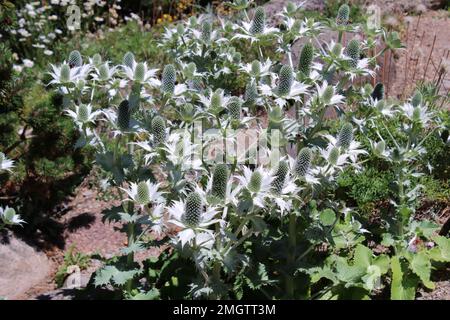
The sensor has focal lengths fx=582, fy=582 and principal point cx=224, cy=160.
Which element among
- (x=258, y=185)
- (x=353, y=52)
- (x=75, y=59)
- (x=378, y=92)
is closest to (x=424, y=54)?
(x=378, y=92)

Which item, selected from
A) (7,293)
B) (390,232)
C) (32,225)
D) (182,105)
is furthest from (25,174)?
(390,232)

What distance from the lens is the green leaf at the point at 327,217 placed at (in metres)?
3.19

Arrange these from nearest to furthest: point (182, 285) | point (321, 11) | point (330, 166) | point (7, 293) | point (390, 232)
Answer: point (330, 166) < point (182, 285) < point (390, 232) < point (7, 293) < point (321, 11)

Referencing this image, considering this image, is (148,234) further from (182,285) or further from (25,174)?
(182,285)

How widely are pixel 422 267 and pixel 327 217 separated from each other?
0.56m

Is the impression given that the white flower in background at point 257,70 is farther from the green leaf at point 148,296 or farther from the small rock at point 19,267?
the small rock at point 19,267

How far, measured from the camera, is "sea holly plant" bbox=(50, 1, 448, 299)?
248 cm

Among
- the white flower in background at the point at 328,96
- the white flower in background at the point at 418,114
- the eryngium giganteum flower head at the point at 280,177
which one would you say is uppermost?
the white flower in background at the point at 418,114

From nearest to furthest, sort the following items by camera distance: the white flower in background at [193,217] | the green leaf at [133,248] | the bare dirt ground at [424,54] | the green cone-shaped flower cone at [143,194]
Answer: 1. the white flower in background at [193,217]
2. the green cone-shaped flower cone at [143,194]
3. the green leaf at [133,248]
4. the bare dirt ground at [424,54]

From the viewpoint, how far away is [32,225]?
405 cm

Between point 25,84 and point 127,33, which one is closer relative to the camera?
point 25,84

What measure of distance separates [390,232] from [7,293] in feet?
7.69

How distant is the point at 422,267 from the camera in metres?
3.12

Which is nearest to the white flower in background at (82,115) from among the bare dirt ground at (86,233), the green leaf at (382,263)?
the bare dirt ground at (86,233)
